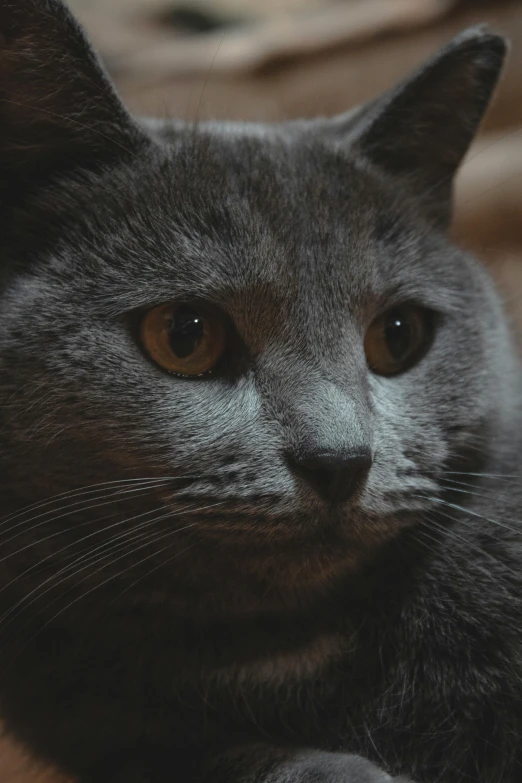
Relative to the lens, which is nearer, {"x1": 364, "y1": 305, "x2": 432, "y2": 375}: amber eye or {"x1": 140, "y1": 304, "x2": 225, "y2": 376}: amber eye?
{"x1": 140, "y1": 304, "x2": 225, "y2": 376}: amber eye

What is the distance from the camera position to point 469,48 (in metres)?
1.20

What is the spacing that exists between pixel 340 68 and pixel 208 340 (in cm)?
164

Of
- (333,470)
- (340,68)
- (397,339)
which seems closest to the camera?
(333,470)

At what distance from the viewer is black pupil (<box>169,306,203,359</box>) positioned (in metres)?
0.98

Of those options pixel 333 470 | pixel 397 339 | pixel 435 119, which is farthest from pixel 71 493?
Answer: pixel 435 119

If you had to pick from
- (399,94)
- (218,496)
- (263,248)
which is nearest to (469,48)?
(399,94)

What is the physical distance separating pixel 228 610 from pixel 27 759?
1.21 ft

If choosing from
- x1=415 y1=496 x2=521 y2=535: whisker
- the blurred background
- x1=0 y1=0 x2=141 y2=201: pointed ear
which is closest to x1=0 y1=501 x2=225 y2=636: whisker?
x1=415 y1=496 x2=521 y2=535: whisker

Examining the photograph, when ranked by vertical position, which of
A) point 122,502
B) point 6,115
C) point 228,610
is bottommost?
point 228,610

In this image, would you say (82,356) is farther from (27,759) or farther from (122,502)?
(27,759)

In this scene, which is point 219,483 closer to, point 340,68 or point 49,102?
point 49,102

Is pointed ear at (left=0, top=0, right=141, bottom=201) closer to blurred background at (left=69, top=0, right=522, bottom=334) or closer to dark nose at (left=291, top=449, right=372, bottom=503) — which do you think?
dark nose at (left=291, top=449, right=372, bottom=503)

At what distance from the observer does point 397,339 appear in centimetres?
112

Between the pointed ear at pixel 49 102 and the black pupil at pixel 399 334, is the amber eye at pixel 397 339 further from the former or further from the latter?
the pointed ear at pixel 49 102
